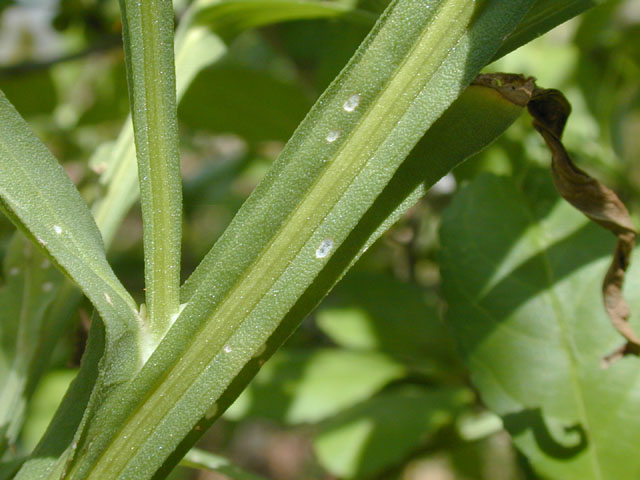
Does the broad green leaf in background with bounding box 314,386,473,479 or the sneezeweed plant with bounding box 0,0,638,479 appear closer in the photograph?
the sneezeweed plant with bounding box 0,0,638,479

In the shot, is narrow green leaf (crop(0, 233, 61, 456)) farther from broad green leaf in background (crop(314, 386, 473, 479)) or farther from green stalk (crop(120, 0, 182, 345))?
broad green leaf in background (crop(314, 386, 473, 479))

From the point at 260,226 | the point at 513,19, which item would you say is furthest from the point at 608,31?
the point at 260,226

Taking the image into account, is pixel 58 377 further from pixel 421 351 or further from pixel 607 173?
pixel 607 173

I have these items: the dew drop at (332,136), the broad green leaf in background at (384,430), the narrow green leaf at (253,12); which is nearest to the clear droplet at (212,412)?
the dew drop at (332,136)

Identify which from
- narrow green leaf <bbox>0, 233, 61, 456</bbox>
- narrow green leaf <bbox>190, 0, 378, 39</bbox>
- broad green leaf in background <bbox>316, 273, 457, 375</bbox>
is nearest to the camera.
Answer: narrow green leaf <bbox>0, 233, 61, 456</bbox>

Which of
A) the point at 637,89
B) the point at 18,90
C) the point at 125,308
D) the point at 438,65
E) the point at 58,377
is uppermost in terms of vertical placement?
the point at 438,65

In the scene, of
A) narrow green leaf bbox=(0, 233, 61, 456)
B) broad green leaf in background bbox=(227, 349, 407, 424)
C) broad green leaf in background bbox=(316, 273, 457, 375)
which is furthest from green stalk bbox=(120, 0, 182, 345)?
broad green leaf in background bbox=(316, 273, 457, 375)

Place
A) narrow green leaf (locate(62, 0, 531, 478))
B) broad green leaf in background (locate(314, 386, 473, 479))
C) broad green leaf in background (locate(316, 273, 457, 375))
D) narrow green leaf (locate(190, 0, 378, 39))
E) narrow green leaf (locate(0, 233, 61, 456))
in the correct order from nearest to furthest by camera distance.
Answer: narrow green leaf (locate(62, 0, 531, 478)) < narrow green leaf (locate(0, 233, 61, 456)) < narrow green leaf (locate(190, 0, 378, 39)) < broad green leaf in background (locate(314, 386, 473, 479)) < broad green leaf in background (locate(316, 273, 457, 375))

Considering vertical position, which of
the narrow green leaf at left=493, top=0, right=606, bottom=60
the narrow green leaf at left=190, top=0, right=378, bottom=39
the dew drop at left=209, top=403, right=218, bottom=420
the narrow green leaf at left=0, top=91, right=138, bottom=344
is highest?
the narrow green leaf at left=493, top=0, right=606, bottom=60
